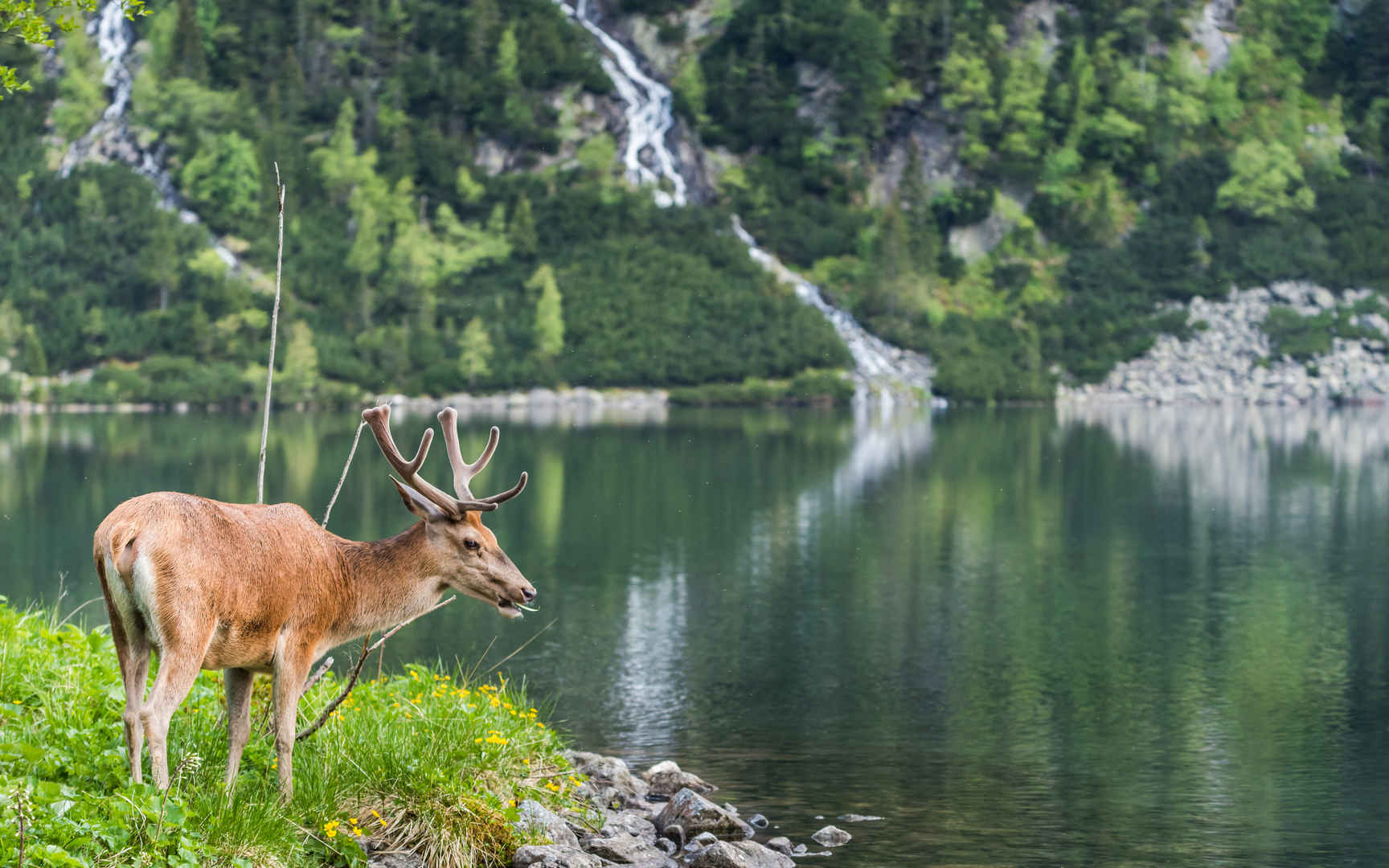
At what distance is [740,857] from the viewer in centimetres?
1178

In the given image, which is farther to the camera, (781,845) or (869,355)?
(869,355)

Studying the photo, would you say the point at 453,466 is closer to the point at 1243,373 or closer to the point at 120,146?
the point at 1243,373

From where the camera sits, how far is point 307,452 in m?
53.9

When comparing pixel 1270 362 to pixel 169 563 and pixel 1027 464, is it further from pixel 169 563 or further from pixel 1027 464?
pixel 169 563

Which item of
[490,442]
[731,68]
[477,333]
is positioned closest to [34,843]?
[490,442]

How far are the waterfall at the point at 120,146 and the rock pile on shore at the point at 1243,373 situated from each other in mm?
55433

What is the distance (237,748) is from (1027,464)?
45963 mm

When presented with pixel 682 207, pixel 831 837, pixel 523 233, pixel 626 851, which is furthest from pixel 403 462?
pixel 682 207

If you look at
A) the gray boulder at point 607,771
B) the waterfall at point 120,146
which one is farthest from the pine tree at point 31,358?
the gray boulder at point 607,771

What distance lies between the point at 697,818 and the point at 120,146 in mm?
100524

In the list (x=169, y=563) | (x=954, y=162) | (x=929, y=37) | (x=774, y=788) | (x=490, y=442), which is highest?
(x=929, y=37)

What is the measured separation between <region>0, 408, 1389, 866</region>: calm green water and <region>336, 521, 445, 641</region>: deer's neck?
5.10 meters

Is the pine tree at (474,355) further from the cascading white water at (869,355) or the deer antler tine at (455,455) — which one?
the deer antler tine at (455,455)

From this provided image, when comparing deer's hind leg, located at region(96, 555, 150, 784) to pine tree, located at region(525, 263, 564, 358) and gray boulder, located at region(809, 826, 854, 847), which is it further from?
pine tree, located at region(525, 263, 564, 358)
